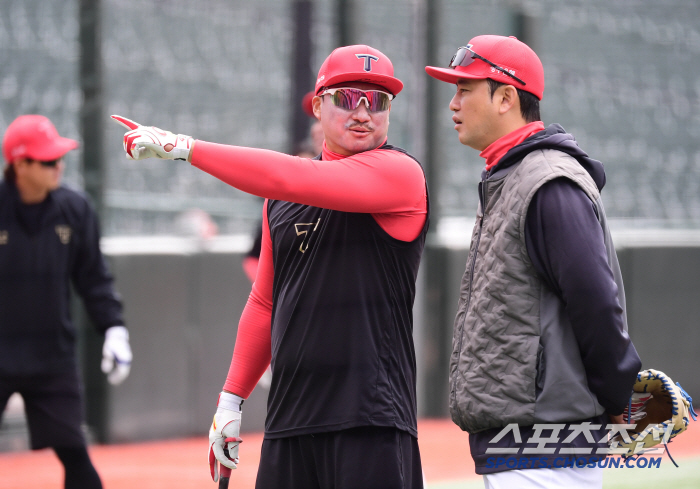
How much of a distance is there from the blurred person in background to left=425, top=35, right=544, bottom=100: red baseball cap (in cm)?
248

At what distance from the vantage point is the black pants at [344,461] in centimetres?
254

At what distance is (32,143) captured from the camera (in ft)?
14.5

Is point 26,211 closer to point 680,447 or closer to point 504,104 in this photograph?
point 504,104

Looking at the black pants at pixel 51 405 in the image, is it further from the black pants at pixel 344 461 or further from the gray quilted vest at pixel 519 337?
the gray quilted vest at pixel 519 337

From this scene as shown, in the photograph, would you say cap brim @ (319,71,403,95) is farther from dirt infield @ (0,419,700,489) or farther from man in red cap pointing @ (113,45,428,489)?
dirt infield @ (0,419,700,489)

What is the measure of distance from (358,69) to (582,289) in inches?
37.9

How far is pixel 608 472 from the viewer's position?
5875 mm

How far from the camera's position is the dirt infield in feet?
18.1

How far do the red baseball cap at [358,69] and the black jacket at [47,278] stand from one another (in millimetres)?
2104

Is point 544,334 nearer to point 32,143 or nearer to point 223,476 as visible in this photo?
point 223,476

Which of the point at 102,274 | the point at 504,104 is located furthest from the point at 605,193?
the point at 504,104

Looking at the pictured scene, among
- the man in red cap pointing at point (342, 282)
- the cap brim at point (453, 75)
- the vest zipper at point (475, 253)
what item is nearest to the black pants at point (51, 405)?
the man in red cap pointing at point (342, 282)

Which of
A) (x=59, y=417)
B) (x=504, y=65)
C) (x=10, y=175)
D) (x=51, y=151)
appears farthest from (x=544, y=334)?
(x=10, y=175)

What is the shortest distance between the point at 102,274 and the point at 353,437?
236 centimetres
